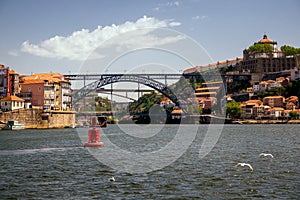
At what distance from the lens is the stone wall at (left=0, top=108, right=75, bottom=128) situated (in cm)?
5628

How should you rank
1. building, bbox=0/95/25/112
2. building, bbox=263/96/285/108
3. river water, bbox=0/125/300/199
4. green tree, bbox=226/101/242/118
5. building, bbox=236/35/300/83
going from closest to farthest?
river water, bbox=0/125/300/199, building, bbox=0/95/25/112, building, bbox=263/96/285/108, green tree, bbox=226/101/242/118, building, bbox=236/35/300/83

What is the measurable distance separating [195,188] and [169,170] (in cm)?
383

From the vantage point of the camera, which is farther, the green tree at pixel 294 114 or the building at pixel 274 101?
the building at pixel 274 101

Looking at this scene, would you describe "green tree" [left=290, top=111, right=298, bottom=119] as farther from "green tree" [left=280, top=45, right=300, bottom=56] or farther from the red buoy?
the red buoy

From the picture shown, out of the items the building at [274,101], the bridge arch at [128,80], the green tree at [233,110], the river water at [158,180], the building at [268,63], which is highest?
the building at [268,63]

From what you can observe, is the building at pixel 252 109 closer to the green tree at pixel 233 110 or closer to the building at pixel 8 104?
the green tree at pixel 233 110

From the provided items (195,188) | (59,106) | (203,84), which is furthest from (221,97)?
(195,188)

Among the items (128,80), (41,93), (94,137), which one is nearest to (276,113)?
(128,80)

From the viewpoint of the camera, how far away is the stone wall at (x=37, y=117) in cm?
5628

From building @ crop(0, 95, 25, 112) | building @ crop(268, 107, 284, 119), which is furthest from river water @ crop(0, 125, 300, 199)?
building @ crop(268, 107, 284, 119)

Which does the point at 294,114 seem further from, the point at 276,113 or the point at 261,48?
the point at 261,48

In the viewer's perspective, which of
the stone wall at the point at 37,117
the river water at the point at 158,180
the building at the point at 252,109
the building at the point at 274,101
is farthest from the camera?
the building at the point at 274,101

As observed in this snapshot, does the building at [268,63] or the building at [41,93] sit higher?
the building at [268,63]

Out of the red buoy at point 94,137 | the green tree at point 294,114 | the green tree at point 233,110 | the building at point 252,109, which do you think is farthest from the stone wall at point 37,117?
the green tree at point 294,114
